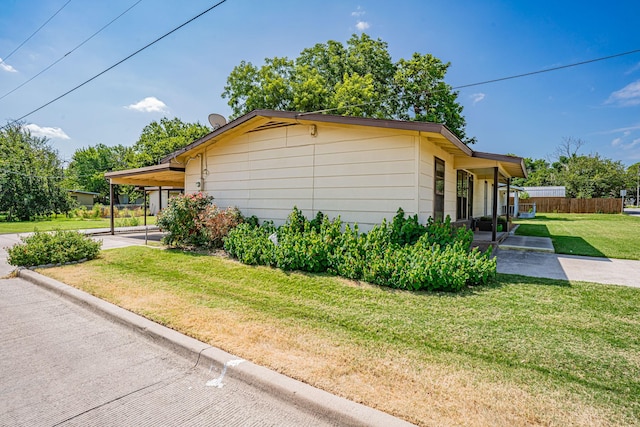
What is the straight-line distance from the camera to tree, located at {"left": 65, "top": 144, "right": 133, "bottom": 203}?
46969 mm

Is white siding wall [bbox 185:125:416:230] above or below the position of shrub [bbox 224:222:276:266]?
above

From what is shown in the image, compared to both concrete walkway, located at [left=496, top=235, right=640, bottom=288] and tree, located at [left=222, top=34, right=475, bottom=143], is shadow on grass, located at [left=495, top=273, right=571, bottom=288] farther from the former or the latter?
tree, located at [left=222, top=34, right=475, bottom=143]

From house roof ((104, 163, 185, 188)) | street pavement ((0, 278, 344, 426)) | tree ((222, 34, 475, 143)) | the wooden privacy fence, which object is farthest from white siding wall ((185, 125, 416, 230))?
the wooden privacy fence

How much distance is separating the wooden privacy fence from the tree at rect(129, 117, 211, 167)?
36.8 metres

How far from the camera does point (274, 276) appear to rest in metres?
6.04

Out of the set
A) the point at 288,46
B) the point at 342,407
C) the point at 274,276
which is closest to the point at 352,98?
the point at 288,46

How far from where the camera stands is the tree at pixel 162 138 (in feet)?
116

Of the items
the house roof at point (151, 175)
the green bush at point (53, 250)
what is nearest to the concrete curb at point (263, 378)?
the green bush at point (53, 250)

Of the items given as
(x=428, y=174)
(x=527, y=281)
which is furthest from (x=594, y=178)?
(x=527, y=281)

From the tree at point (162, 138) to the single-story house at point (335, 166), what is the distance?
2701 cm

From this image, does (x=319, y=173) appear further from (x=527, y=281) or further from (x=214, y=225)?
(x=527, y=281)

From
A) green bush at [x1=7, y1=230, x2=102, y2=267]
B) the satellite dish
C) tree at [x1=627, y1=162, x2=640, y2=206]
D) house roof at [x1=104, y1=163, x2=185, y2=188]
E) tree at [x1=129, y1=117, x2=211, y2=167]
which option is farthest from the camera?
tree at [x1=627, y1=162, x2=640, y2=206]

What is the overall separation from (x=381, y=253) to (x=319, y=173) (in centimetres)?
292

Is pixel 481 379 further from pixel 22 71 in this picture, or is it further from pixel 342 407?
pixel 22 71
